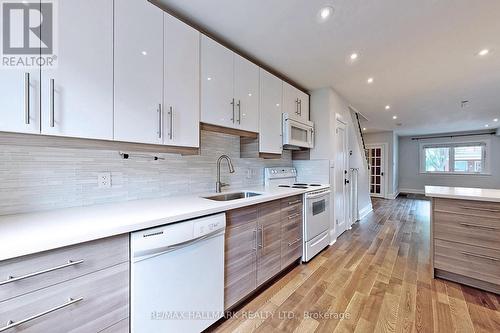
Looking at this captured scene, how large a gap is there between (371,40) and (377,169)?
669cm

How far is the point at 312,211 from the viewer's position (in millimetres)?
2598

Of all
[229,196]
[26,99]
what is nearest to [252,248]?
[229,196]

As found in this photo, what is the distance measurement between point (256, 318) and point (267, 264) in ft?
1.42

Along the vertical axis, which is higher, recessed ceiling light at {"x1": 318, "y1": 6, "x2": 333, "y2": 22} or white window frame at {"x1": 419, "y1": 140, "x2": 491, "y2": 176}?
recessed ceiling light at {"x1": 318, "y1": 6, "x2": 333, "y2": 22}

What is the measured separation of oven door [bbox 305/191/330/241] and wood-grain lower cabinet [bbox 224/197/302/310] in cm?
42

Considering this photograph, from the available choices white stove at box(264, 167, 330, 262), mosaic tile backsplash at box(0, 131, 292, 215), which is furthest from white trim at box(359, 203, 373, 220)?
mosaic tile backsplash at box(0, 131, 292, 215)

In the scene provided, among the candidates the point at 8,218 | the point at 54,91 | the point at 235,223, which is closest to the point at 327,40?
the point at 235,223

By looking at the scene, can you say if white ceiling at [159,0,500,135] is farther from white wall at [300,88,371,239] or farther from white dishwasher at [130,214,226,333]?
white dishwasher at [130,214,226,333]

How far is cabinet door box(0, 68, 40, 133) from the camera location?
0.94 m

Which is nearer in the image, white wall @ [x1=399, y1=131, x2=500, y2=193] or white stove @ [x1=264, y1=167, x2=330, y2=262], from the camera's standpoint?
white stove @ [x1=264, y1=167, x2=330, y2=262]

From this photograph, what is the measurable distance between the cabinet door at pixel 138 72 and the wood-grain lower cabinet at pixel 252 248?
85cm

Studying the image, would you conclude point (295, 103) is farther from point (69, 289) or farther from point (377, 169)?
point (377, 169)

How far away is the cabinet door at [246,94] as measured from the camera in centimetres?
207

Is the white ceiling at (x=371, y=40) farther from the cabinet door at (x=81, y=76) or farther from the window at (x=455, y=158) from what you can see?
the window at (x=455, y=158)
